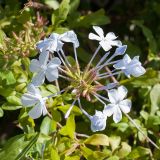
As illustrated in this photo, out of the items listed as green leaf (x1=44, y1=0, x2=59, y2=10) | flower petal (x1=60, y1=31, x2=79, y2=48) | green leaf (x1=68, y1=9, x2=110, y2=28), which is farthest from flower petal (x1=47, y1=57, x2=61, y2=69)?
green leaf (x1=44, y1=0, x2=59, y2=10)

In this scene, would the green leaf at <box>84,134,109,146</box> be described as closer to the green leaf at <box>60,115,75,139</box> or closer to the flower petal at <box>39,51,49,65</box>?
the green leaf at <box>60,115,75,139</box>

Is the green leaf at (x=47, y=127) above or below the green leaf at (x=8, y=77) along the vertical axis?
below

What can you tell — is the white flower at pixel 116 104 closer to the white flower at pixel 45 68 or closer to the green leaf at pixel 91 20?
the white flower at pixel 45 68

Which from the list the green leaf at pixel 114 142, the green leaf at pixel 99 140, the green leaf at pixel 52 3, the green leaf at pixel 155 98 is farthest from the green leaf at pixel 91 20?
the green leaf at pixel 99 140

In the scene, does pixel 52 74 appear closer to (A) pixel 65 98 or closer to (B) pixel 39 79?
(B) pixel 39 79

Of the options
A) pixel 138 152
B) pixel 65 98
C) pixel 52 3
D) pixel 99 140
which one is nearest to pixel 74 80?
pixel 65 98
